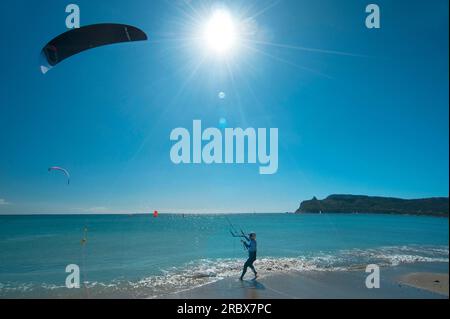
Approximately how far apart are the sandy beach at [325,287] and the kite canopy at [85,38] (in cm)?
727

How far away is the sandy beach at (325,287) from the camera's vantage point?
831cm

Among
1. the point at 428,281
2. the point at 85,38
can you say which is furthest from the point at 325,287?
the point at 85,38

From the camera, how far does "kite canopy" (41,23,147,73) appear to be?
8.51 meters

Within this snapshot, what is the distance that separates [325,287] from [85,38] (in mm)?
10041

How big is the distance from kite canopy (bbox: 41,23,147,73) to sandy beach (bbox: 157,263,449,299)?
7274mm

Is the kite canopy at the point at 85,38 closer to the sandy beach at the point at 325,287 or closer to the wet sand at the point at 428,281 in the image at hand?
the sandy beach at the point at 325,287

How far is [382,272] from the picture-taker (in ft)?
40.3

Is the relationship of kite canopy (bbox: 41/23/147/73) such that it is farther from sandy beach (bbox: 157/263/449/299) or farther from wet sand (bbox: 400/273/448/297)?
wet sand (bbox: 400/273/448/297)

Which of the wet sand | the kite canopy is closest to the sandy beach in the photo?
the wet sand

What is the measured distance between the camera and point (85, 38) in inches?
343

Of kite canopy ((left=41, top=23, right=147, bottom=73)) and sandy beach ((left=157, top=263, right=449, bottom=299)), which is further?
kite canopy ((left=41, top=23, right=147, bottom=73))

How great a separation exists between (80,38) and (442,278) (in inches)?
562
